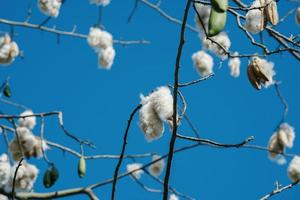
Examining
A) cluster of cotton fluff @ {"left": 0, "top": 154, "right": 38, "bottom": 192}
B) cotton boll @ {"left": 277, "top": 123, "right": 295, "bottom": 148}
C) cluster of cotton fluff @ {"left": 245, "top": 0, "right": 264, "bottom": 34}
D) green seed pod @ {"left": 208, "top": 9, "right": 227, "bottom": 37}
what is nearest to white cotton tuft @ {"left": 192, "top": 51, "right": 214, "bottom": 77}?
cotton boll @ {"left": 277, "top": 123, "right": 295, "bottom": 148}

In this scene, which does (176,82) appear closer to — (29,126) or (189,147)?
(189,147)

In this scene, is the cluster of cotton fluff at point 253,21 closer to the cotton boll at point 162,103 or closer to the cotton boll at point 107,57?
the cotton boll at point 162,103

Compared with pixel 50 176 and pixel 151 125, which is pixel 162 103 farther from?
pixel 50 176

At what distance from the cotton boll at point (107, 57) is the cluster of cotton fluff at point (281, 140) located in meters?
1.63

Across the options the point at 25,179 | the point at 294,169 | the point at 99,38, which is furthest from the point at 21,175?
the point at 99,38

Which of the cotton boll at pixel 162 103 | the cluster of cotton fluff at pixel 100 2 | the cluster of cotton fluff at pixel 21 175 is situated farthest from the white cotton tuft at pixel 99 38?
the cotton boll at pixel 162 103

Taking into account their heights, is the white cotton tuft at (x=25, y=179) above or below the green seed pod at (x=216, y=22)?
below

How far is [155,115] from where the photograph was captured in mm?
Result: 1417

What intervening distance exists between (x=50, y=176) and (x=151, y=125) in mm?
1125

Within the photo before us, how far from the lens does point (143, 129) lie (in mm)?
1415

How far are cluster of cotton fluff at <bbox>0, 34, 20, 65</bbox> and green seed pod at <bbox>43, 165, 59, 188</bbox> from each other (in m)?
1.07

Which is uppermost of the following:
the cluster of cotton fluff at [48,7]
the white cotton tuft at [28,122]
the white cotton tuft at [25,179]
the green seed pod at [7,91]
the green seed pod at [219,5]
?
the cluster of cotton fluff at [48,7]

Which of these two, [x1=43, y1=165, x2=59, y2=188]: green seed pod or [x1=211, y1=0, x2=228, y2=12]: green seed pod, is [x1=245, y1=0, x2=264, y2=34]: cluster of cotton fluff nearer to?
[x1=211, y1=0, x2=228, y2=12]: green seed pod

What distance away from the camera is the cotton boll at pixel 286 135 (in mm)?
2586
